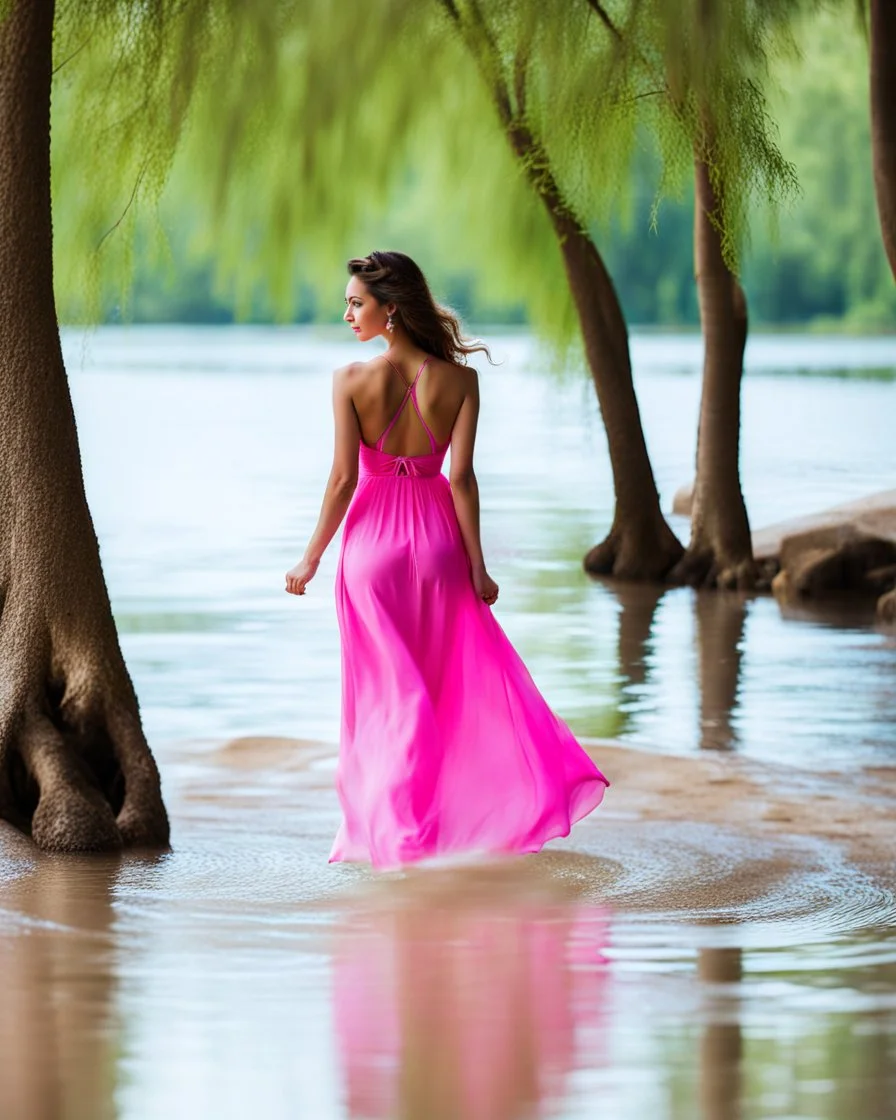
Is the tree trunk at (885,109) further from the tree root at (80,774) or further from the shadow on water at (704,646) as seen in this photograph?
the tree root at (80,774)

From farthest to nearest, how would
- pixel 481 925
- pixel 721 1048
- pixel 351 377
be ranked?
pixel 351 377, pixel 481 925, pixel 721 1048

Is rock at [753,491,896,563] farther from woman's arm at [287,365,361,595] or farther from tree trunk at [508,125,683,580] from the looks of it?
woman's arm at [287,365,361,595]

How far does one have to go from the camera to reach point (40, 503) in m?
6.61

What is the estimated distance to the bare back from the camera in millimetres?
5617

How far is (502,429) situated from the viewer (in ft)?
106

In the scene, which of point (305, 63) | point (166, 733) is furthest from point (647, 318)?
point (166, 733)

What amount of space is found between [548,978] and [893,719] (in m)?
4.53

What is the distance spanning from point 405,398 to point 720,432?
815 centimetres

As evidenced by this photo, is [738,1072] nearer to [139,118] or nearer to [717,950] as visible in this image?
[717,950]

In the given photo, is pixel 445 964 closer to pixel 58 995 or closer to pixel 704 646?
pixel 58 995

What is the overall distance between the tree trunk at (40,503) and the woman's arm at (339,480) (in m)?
1.15

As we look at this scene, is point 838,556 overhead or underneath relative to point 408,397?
underneath

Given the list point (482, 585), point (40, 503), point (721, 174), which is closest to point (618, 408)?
point (721, 174)

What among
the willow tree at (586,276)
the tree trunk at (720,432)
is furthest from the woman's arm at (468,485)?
the tree trunk at (720,432)
